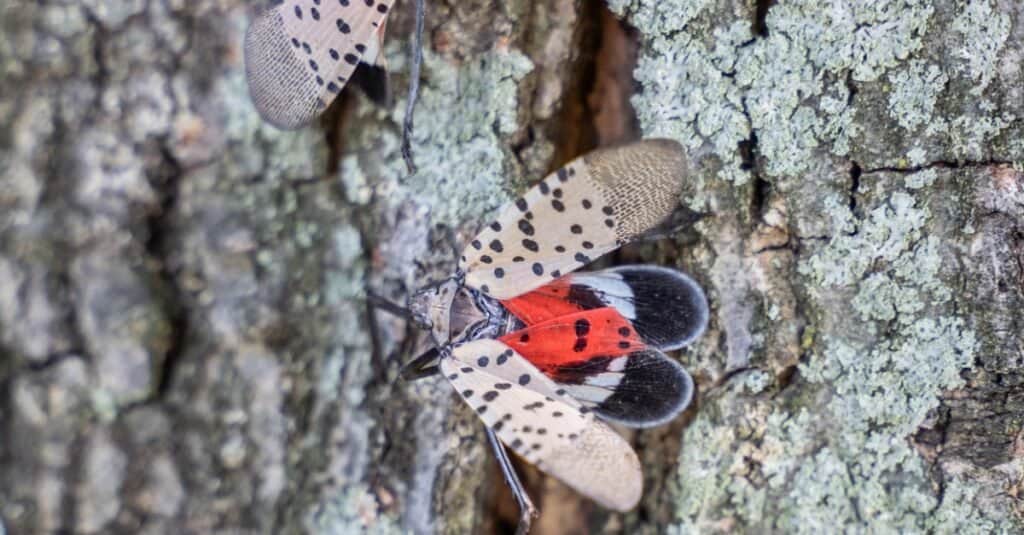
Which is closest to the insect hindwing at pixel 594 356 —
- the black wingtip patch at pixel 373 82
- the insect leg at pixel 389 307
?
the insect leg at pixel 389 307

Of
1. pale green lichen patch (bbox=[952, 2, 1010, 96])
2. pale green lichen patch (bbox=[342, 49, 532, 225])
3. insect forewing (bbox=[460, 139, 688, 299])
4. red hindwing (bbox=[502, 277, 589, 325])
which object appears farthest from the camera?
red hindwing (bbox=[502, 277, 589, 325])

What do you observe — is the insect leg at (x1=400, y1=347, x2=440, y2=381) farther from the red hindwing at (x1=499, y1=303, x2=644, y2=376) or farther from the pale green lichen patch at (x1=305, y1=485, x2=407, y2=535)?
the pale green lichen patch at (x1=305, y1=485, x2=407, y2=535)

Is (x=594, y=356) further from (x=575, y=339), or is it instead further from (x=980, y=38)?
(x=980, y=38)

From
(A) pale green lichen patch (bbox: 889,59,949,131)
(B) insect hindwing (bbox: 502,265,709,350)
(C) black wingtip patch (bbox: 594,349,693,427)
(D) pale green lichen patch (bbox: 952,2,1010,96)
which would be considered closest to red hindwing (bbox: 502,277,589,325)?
(B) insect hindwing (bbox: 502,265,709,350)

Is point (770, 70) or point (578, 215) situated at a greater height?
point (770, 70)

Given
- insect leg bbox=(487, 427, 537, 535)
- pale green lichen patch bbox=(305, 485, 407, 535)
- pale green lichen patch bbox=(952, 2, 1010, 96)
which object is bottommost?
pale green lichen patch bbox=(305, 485, 407, 535)

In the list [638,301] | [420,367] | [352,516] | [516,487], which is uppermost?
[638,301]

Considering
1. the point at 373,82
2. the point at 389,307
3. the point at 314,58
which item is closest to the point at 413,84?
the point at 373,82
